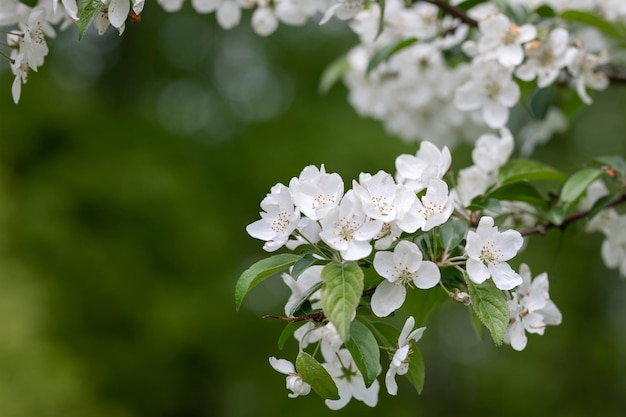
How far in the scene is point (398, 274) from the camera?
3.41 feet

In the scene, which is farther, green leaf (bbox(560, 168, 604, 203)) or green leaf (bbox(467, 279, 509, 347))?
green leaf (bbox(560, 168, 604, 203))

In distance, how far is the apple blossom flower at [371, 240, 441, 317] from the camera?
1.03 m

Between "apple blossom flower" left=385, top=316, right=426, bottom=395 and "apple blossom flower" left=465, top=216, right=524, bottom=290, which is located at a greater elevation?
"apple blossom flower" left=465, top=216, right=524, bottom=290

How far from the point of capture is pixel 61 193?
5.36 metres

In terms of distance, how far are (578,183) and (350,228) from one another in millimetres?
710

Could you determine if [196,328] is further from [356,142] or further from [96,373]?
[356,142]

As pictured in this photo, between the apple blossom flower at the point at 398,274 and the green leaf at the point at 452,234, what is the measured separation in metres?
0.08

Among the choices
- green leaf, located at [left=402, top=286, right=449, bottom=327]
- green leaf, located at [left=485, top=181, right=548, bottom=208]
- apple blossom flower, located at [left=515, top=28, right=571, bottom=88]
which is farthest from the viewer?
apple blossom flower, located at [left=515, top=28, right=571, bottom=88]

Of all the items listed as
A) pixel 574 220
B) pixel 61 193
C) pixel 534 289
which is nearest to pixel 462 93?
pixel 574 220

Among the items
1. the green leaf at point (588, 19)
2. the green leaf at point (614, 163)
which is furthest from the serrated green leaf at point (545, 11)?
the green leaf at point (614, 163)

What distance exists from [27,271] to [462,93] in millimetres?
3782

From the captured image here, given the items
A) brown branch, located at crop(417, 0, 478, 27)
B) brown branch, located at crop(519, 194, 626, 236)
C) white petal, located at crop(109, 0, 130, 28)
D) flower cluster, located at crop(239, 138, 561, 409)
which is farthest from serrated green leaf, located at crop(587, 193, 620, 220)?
white petal, located at crop(109, 0, 130, 28)

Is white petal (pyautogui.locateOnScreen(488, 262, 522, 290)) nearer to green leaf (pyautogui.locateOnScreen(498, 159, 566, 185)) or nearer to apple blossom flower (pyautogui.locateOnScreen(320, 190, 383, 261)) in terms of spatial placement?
apple blossom flower (pyautogui.locateOnScreen(320, 190, 383, 261))

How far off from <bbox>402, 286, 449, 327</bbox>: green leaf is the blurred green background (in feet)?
11.2
